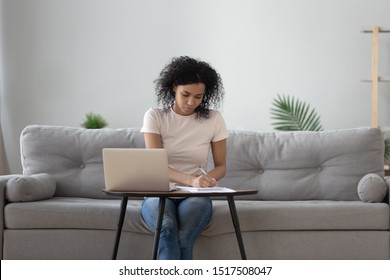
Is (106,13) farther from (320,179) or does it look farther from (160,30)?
(320,179)

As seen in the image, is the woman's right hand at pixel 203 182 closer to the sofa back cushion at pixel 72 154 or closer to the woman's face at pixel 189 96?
the woman's face at pixel 189 96

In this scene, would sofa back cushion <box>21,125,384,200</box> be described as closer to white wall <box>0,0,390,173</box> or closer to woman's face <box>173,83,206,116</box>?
woman's face <box>173,83,206,116</box>

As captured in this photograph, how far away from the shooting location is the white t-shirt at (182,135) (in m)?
3.27

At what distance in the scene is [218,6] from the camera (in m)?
5.85

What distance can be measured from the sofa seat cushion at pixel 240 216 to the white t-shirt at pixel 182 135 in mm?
295

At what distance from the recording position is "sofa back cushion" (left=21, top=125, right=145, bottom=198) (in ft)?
13.0

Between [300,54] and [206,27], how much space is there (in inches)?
30.9

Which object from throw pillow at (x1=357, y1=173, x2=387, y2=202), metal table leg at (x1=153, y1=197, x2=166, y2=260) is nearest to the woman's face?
metal table leg at (x1=153, y1=197, x2=166, y2=260)

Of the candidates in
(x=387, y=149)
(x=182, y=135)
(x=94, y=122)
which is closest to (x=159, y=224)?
(x=182, y=135)

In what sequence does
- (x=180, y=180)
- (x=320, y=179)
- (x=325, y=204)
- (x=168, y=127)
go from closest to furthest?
(x=180, y=180) < (x=168, y=127) < (x=325, y=204) < (x=320, y=179)

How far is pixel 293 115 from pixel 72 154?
7.17 ft


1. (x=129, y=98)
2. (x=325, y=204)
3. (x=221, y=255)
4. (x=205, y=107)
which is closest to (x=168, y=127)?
(x=205, y=107)
